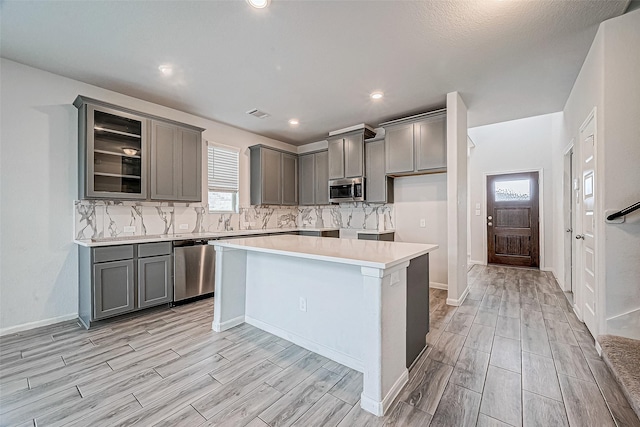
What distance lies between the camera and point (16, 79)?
2814mm

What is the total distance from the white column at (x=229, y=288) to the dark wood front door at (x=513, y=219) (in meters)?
5.64

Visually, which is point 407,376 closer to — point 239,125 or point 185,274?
point 185,274

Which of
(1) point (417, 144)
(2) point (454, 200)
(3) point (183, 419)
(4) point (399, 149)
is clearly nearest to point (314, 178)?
(4) point (399, 149)

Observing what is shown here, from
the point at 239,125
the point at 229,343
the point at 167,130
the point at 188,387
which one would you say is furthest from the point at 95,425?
the point at 239,125

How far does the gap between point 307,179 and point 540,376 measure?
15.1 ft

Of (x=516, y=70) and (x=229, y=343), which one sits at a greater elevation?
(x=516, y=70)

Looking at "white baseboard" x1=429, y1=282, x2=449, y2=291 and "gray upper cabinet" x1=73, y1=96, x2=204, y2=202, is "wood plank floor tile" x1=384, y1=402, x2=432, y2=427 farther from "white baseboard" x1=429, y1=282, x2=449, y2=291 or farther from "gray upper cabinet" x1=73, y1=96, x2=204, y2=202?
"gray upper cabinet" x1=73, y1=96, x2=204, y2=202

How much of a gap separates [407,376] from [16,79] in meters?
4.61

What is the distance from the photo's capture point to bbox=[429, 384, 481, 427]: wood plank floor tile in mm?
1574

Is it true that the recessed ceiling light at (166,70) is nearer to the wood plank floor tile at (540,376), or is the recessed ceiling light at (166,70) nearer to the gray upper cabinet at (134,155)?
the gray upper cabinet at (134,155)

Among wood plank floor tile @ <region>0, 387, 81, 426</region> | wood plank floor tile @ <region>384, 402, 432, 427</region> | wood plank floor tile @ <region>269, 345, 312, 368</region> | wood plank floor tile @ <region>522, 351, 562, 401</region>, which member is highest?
wood plank floor tile @ <region>522, 351, 562, 401</region>

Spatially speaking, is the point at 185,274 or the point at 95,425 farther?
the point at 185,274

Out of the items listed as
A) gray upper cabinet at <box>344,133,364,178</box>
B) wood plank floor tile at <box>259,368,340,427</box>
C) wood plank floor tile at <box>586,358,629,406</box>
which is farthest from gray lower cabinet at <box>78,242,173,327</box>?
wood plank floor tile at <box>586,358,629,406</box>

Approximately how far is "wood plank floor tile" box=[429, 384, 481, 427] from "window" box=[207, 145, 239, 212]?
406cm
